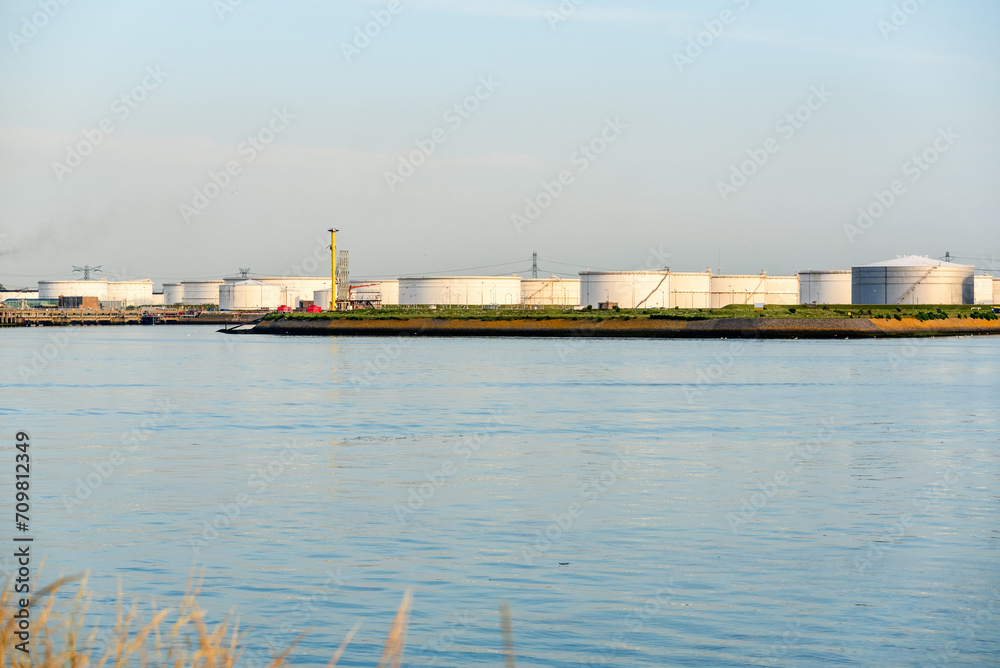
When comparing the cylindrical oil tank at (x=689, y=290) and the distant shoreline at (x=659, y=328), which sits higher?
the cylindrical oil tank at (x=689, y=290)

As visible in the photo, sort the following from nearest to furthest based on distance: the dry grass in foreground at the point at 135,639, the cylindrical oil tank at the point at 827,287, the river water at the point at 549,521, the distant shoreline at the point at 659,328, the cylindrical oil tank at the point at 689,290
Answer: the dry grass in foreground at the point at 135,639 → the river water at the point at 549,521 → the distant shoreline at the point at 659,328 → the cylindrical oil tank at the point at 689,290 → the cylindrical oil tank at the point at 827,287

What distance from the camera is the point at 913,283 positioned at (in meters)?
156

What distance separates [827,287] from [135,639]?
637 ft

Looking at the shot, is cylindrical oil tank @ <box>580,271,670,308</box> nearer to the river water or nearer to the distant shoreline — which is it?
the distant shoreline

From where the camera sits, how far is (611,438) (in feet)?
117

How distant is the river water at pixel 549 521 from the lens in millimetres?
14344

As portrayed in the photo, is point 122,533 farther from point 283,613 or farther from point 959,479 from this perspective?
A: point 959,479

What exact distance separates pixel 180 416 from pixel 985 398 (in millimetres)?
35157

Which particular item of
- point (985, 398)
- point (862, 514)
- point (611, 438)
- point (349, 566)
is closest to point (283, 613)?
point (349, 566)

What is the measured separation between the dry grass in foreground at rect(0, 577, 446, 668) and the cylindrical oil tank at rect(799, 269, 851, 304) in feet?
610

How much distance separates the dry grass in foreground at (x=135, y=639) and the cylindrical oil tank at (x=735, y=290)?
182m

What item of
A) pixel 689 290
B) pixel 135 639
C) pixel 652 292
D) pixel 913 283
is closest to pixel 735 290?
pixel 689 290

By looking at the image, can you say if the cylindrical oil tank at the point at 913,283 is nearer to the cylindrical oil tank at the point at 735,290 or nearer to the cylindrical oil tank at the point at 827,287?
the cylindrical oil tank at the point at 827,287

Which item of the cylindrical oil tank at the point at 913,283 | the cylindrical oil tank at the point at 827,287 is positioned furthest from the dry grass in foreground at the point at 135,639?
the cylindrical oil tank at the point at 827,287
